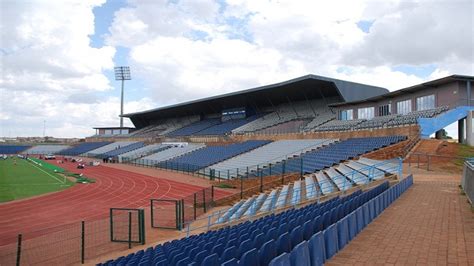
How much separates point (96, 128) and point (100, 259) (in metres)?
88.2

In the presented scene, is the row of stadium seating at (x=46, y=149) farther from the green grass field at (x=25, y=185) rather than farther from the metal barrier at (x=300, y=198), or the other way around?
the metal barrier at (x=300, y=198)

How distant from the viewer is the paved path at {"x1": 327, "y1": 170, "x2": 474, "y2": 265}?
604cm

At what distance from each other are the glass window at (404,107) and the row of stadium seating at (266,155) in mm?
8006

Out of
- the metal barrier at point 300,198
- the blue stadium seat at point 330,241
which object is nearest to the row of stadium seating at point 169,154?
the metal barrier at point 300,198

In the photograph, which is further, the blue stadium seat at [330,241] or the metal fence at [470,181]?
the metal fence at [470,181]

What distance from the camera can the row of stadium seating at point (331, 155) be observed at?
922 inches

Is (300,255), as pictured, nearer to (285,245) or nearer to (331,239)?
(285,245)

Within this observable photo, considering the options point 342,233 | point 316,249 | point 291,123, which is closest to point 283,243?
point 316,249

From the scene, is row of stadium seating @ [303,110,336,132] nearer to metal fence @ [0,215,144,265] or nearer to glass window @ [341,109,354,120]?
glass window @ [341,109,354,120]

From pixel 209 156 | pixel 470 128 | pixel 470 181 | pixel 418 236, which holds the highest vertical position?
pixel 470 128

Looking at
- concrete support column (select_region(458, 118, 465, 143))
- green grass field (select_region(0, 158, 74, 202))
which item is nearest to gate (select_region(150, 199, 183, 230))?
green grass field (select_region(0, 158, 74, 202))

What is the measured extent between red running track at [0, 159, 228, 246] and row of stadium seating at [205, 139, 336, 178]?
4185 mm

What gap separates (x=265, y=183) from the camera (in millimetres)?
23406

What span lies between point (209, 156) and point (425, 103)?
2067 centimetres
